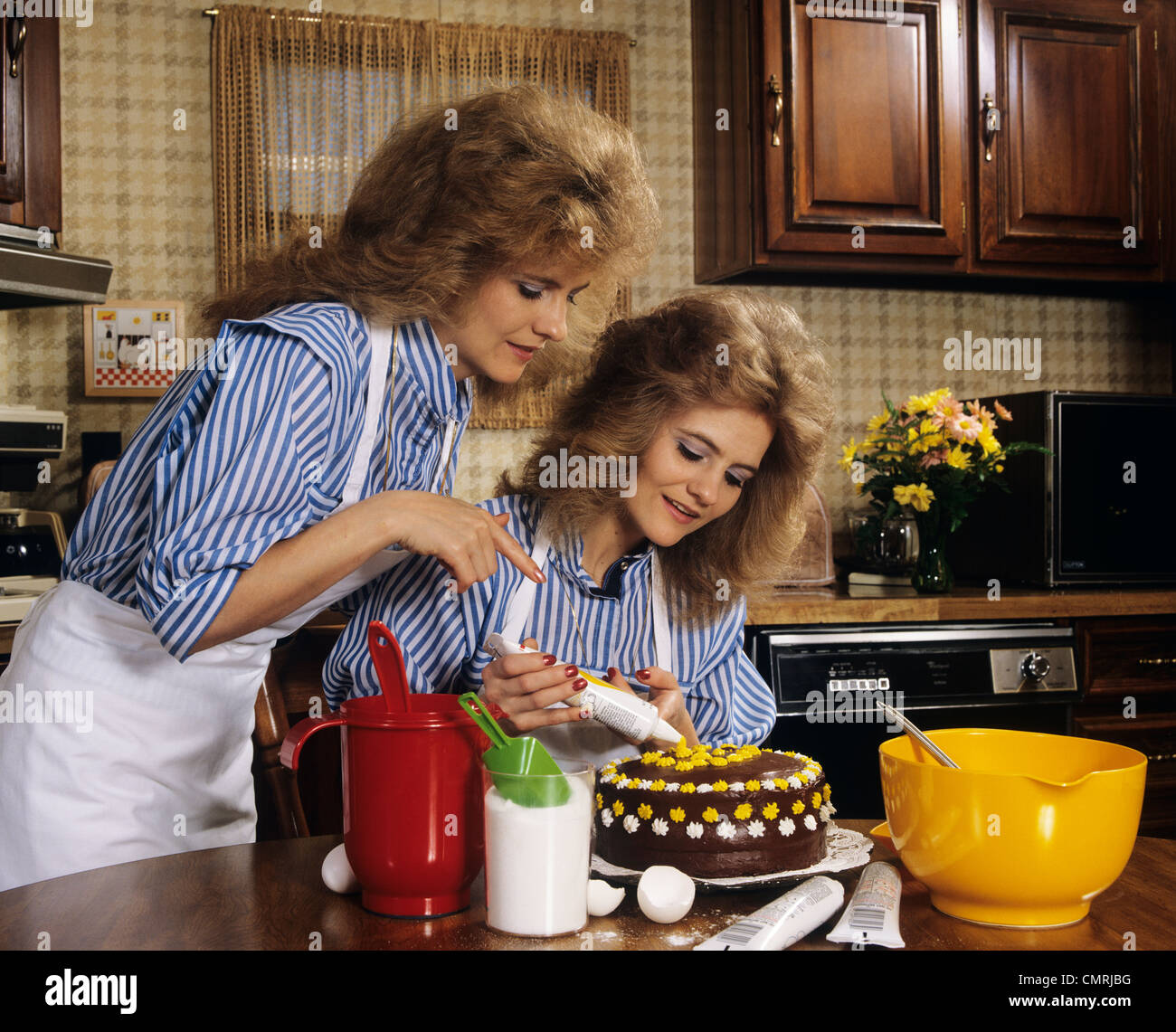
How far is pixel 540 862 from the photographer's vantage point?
78cm

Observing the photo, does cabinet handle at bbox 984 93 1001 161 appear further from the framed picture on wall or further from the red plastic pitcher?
the red plastic pitcher

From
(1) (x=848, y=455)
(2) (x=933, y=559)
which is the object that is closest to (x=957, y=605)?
(2) (x=933, y=559)

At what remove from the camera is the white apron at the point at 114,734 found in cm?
127

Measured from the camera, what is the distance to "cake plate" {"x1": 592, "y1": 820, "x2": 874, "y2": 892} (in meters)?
0.89

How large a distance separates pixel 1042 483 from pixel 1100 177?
2.93 feet

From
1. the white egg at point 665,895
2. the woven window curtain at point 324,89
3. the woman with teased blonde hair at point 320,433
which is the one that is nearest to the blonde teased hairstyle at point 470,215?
the woman with teased blonde hair at point 320,433

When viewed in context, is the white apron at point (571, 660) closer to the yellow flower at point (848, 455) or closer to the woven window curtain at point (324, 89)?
the woven window curtain at point (324, 89)

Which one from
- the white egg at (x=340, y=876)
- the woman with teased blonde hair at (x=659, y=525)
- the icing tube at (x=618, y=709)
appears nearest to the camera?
the white egg at (x=340, y=876)

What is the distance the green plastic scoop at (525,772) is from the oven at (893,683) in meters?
1.65

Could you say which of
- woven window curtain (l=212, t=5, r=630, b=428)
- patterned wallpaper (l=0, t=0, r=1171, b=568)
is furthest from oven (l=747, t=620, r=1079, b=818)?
woven window curtain (l=212, t=5, r=630, b=428)

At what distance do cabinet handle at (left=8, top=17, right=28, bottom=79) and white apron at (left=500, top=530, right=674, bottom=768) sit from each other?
1647 mm

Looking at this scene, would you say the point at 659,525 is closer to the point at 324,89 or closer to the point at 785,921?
the point at 785,921
